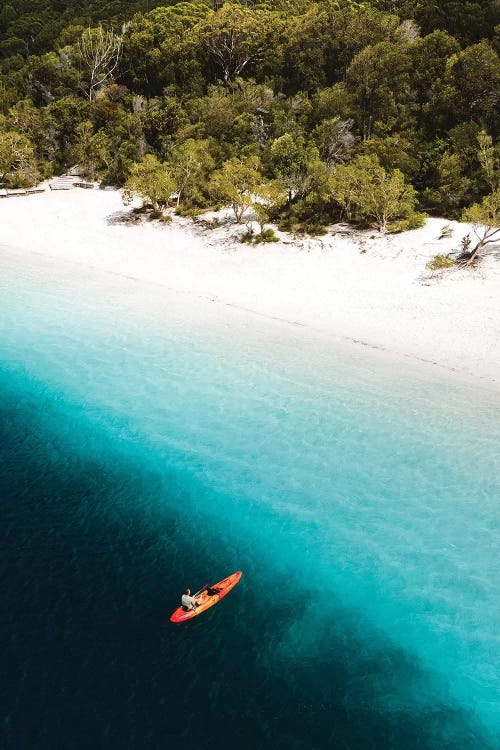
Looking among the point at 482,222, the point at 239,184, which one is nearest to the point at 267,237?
the point at 239,184

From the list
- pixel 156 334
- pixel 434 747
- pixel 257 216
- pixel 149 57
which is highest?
pixel 149 57

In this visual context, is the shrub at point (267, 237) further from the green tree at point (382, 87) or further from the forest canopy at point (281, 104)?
the green tree at point (382, 87)

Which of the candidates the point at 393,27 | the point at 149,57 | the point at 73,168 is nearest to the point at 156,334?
the point at 73,168

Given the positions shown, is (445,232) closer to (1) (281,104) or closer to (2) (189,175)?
(2) (189,175)

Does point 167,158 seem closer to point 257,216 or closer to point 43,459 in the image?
point 257,216

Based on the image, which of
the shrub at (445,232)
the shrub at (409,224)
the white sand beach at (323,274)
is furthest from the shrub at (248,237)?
the shrub at (445,232)
